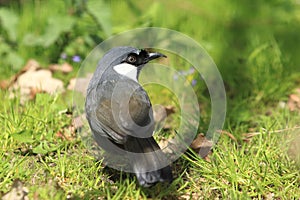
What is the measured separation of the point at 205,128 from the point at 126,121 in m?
1.34

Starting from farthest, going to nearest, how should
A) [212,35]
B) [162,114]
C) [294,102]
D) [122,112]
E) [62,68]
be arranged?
[212,35], [62,68], [294,102], [162,114], [122,112]

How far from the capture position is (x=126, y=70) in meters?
3.88

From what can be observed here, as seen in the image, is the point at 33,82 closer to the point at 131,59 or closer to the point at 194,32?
the point at 131,59

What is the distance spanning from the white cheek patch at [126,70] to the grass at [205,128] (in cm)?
66

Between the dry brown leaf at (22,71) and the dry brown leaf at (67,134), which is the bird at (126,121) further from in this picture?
the dry brown leaf at (22,71)

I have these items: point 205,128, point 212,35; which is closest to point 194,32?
point 212,35

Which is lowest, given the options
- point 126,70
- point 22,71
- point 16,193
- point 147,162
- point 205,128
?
point 16,193

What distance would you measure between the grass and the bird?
24 centimetres

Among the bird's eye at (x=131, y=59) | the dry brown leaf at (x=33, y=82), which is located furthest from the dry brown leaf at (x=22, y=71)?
the bird's eye at (x=131, y=59)

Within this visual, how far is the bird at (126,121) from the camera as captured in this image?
128 inches

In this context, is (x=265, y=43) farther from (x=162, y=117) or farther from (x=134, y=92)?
(x=134, y=92)

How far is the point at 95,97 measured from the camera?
3.61 meters

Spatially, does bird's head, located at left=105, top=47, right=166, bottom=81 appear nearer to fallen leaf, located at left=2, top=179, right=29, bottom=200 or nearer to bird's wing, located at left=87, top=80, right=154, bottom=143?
bird's wing, located at left=87, top=80, right=154, bottom=143

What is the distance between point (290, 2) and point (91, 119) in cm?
388
